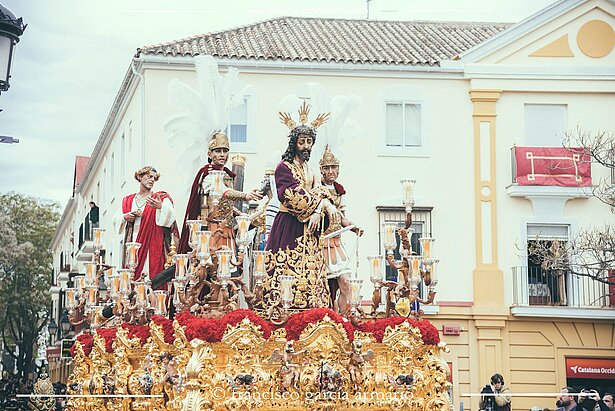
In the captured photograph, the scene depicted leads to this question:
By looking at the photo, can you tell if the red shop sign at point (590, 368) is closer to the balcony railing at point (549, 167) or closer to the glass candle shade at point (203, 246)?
the balcony railing at point (549, 167)

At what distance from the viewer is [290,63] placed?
2350cm

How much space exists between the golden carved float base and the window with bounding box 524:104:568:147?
51.5 ft

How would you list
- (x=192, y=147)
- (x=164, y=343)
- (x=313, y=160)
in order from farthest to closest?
1. (x=313, y=160)
2. (x=192, y=147)
3. (x=164, y=343)

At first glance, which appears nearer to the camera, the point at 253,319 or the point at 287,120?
the point at 253,319

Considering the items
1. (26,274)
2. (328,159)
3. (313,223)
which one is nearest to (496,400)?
(328,159)

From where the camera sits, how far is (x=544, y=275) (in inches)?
934

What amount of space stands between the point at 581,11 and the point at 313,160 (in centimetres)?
1445

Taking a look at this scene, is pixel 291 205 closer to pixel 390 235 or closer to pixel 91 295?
pixel 390 235

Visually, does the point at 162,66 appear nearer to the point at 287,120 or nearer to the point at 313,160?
the point at 313,160

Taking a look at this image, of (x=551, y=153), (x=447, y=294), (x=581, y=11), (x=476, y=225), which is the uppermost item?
(x=581, y=11)

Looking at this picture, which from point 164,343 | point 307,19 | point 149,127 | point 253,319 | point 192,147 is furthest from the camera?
point 307,19

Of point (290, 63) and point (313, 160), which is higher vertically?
point (290, 63)

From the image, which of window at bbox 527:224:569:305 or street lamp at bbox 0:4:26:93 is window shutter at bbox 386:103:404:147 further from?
street lamp at bbox 0:4:26:93

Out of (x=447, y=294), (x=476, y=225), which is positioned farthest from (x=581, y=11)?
(x=447, y=294)
